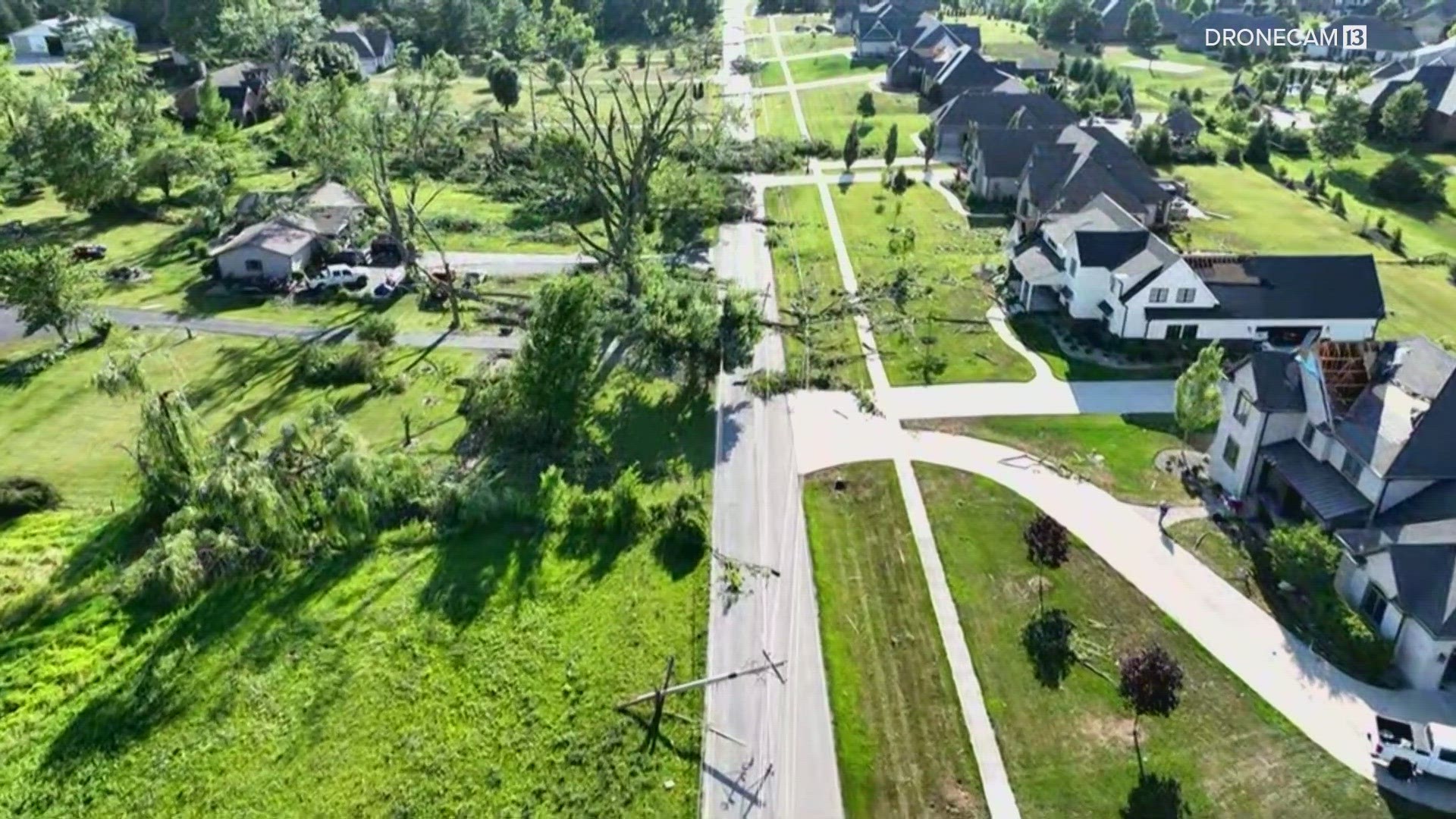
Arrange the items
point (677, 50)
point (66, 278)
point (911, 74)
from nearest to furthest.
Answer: point (66, 278) < point (911, 74) < point (677, 50)

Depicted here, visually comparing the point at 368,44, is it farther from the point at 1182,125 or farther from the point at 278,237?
the point at 1182,125

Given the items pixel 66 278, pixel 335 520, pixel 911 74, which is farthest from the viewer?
pixel 911 74

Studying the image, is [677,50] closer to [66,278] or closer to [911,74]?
[911,74]

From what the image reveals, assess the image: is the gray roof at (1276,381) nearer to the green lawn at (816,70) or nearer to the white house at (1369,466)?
the white house at (1369,466)

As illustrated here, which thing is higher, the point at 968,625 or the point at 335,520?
the point at 335,520

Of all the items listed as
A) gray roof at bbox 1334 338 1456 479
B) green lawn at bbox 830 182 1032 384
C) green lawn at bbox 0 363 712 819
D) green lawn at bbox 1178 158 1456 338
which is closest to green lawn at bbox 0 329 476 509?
green lawn at bbox 0 363 712 819

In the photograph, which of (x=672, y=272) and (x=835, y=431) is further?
(x=672, y=272)

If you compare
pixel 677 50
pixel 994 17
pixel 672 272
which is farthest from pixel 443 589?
pixel 994 17

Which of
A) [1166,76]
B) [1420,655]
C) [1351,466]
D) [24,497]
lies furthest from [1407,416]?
[1166,76]
